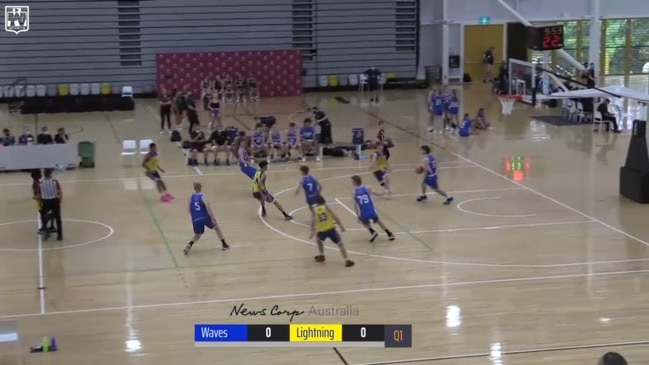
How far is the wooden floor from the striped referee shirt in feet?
3.19

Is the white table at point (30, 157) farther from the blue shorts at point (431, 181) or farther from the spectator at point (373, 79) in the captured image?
the spectator at point (373, 79)

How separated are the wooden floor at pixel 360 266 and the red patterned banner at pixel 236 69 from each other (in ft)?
48.6

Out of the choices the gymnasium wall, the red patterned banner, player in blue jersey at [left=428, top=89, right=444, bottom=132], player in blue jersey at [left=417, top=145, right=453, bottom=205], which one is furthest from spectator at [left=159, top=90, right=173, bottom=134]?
player in blue jersey at [left=417, top=145, right=453, bottom=205]

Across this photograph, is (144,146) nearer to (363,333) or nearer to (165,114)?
(165,114)

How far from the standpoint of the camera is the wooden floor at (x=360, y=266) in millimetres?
15188

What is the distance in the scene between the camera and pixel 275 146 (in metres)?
30.0

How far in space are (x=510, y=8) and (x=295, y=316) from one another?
107 ft

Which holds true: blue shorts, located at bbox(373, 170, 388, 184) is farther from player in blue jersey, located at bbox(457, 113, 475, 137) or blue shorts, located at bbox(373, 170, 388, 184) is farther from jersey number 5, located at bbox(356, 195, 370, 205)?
player in blue jersey, located at bbox(457, 113, 475, 137)

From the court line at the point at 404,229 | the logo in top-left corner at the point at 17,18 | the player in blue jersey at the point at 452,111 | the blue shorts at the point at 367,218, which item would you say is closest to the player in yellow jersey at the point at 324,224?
the blue shorts at the point at 367,218

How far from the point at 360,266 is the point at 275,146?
11.3 m

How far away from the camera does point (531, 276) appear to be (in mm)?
18531

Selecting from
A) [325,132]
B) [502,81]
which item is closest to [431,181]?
[325,132]

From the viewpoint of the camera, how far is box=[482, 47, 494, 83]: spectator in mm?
48438

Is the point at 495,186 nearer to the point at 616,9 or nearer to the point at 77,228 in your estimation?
the point at 77,228
